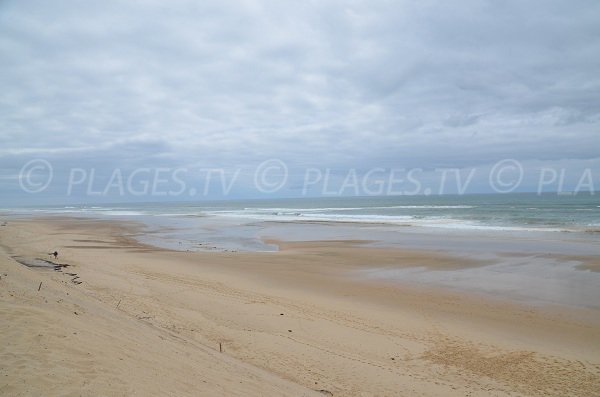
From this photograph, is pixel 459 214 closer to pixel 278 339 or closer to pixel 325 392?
pixel 278 339

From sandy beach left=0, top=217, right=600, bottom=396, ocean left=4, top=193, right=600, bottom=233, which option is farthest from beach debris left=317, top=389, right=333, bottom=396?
ocean left=4, top=193, right=600, bottom=233

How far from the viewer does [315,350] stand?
7.27 meters

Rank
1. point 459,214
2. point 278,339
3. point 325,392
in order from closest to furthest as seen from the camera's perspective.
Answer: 1. point 325,392
2. point 278,339
3. point 459,214

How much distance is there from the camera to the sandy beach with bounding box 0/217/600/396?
493 cm

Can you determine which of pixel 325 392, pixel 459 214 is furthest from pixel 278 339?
pixel 459 214

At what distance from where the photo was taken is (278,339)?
25.5 feet

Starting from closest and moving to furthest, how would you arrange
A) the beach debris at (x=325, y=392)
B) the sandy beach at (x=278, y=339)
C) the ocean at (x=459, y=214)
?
the sandy beach at (x=278, y=339), the beach debris at (x=325, y=392), the ocean at (x=459, y=214)

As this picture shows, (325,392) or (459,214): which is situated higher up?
(459,214)

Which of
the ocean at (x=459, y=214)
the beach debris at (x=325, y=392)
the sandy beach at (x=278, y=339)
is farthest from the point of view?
the ocean at (x=459, y=214)

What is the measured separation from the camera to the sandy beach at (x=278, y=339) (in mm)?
4926

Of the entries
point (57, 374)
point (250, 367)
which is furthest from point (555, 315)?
point (57, 374)

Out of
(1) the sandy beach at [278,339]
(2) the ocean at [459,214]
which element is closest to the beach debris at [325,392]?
(1) the sandy beach at [278,339]

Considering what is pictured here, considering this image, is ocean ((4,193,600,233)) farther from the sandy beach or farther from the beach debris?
the beach debris

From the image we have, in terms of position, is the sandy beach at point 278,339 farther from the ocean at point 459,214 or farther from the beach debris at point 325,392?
the ocean at point 459,214
